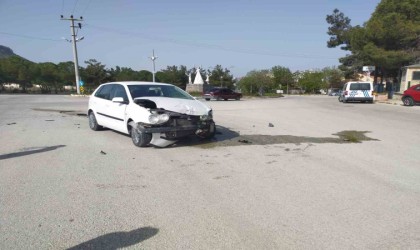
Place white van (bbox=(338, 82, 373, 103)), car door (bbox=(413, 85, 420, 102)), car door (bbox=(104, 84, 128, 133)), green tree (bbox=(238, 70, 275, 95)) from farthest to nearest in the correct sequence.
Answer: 1. green tree (bbox=(238, 70, 275, 95))
2. white van (bbox=(338, 82, 373, 103))
3. car door (bbox=(413, 85, 420, 102))
4. car door (bbox=(104, 84, 128, 133))

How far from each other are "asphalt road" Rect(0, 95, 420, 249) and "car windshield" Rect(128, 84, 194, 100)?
1359mm

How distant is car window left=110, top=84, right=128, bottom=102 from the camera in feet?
26.9

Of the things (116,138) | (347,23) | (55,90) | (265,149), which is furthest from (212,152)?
(55,90)

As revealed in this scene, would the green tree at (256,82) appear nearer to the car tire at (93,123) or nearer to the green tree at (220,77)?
the green tree at (220,77)

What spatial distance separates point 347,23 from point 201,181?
50621 mm

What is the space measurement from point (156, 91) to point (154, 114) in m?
1.57

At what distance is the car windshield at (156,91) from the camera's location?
26.9 ft

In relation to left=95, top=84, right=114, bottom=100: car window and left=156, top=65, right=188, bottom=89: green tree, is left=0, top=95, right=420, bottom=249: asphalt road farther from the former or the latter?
left=156, top=65, right=188, bottom=89: green tree

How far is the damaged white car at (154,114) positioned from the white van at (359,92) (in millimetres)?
21928

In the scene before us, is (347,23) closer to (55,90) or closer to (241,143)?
(241,143)

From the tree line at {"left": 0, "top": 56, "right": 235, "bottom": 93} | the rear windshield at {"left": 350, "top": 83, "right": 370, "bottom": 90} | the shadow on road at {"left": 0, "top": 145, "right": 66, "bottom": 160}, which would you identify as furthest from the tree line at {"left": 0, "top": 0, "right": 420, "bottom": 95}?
the shadow on road at {"left": 0, "top": 145, "right": 66, "bottom": 160}

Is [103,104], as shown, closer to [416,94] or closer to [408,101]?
[416,94]

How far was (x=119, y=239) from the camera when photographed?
10.4 feet

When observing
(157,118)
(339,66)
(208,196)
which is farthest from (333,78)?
(208,196)
